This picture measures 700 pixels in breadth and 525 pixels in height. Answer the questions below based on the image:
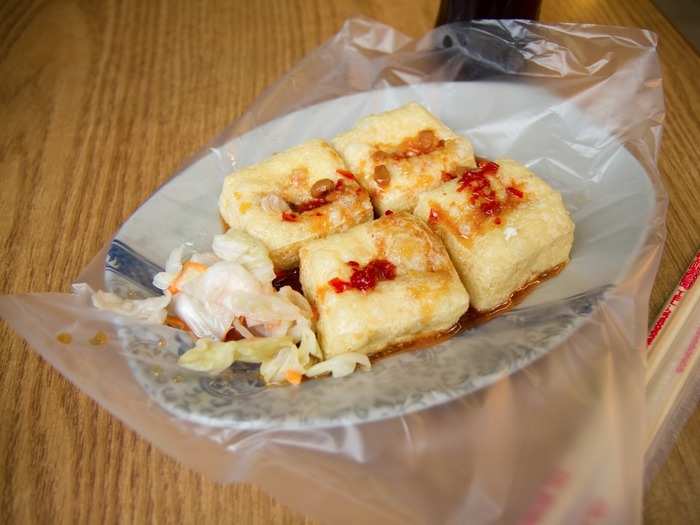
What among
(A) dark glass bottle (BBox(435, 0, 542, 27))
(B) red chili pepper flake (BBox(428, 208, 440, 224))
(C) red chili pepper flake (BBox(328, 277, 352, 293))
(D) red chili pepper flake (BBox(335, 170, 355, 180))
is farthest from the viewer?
(A) dark glass bottle (BBox(435, 0, 542, 27))

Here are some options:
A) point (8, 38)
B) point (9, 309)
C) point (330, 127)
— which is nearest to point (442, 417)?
point (9, 309)

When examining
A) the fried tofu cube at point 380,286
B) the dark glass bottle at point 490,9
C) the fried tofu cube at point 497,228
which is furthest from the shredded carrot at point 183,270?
the dark glass bottle at point 490,9

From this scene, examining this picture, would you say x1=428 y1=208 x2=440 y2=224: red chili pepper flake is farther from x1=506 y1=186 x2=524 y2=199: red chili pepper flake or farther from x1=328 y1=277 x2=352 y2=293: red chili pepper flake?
x1=328 y1=277 x2=352 y2=293: red chili pepper flake

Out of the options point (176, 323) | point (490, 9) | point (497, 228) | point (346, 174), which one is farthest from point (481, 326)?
point (490, 9)

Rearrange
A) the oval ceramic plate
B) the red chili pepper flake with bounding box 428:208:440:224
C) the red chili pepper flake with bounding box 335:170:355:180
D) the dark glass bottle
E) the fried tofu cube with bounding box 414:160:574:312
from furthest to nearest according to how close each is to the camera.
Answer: the dark glass bottle, the red chili pepper flake with bounding box 335:170:355:180, the red chili pepper flake with bounding box 428:208:440:224, the fried tofu cube with bounding box 414:160:574:312, the oval ceramic plate

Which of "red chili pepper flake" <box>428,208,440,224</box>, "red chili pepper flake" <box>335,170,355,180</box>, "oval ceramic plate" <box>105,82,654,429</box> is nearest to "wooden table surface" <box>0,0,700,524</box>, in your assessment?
"oval ceramic plate" <box>105,82,654,429</box>

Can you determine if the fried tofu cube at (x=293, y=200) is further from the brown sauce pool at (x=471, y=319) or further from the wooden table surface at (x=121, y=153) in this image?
the wooden table surface at (x=121, y=153)
